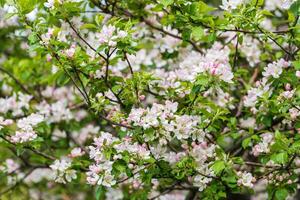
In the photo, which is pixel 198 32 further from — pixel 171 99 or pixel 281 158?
pixel 281 158

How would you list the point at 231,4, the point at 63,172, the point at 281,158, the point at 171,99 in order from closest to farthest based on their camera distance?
the point at 281,158
the point at 231,4
the point at 171,99
the point at 63,172

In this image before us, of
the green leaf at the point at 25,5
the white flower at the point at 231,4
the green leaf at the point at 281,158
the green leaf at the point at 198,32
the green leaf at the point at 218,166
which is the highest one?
the green leaf at the point at 25,5

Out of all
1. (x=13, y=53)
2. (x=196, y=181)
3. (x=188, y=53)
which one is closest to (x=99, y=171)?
(x=196, y=181)

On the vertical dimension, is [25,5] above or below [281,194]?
above

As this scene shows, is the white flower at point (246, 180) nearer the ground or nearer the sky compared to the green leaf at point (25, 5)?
nearer the ground

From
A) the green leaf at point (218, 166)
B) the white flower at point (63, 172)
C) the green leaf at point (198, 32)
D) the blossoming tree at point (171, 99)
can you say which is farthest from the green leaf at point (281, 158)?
the white flower at point (63, 172)

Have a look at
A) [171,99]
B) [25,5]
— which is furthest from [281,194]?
[25,5]

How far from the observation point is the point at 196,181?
3.22 m

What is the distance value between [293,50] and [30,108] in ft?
6.77

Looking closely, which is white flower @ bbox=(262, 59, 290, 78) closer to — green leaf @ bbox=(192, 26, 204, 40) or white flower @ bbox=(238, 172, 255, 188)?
green leaf @ bbox=(192, 26, 204, 40)

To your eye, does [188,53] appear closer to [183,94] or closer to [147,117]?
[183,94]

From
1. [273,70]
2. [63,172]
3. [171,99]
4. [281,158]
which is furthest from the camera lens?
[63,172]

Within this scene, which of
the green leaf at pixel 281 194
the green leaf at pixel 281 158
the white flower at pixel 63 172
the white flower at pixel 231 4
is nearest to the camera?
the green leaf at pixel 281 158

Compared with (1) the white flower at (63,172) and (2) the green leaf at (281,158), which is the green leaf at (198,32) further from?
(1) the white flower at (63,172)
